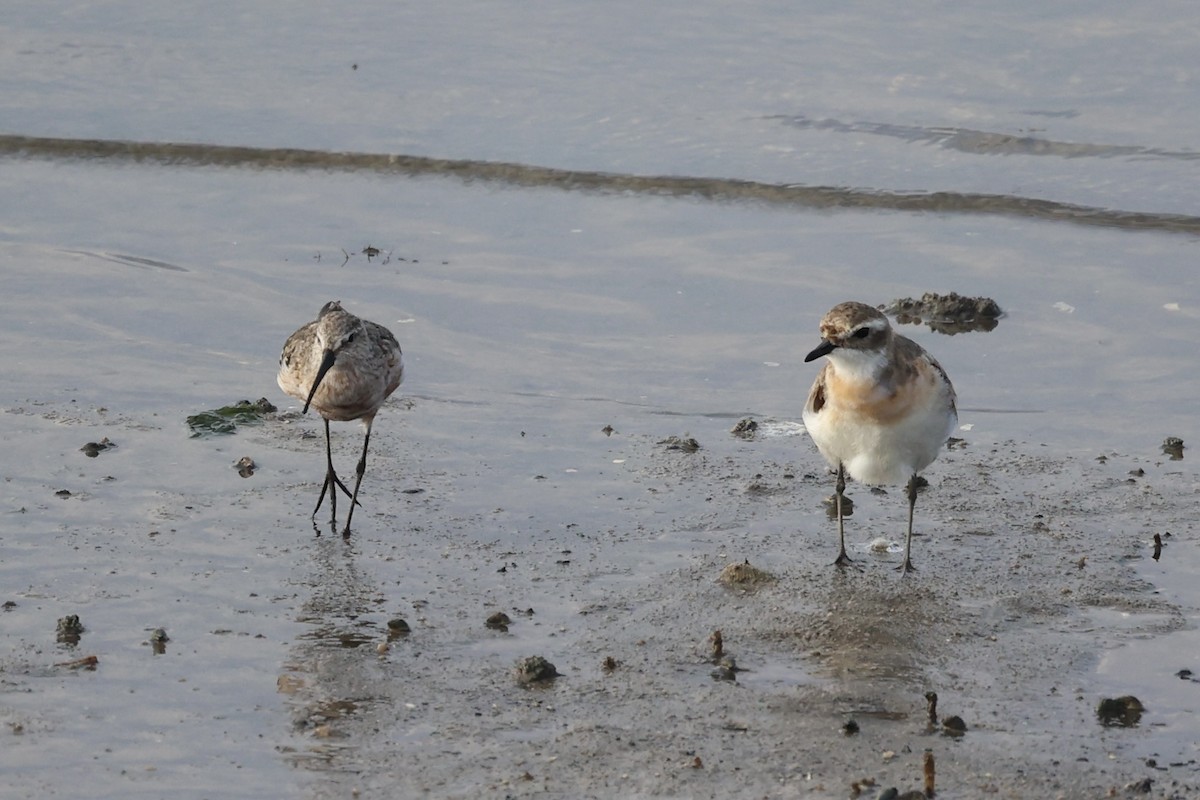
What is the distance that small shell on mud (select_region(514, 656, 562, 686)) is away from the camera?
20.8ft

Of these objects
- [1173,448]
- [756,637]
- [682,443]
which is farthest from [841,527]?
[1173,448]

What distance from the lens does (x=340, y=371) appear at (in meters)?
8.61

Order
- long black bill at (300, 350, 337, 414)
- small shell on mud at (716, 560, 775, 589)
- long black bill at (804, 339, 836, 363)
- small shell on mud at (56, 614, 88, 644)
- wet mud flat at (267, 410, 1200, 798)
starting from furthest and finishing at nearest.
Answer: long black bill at (300, 350, 337, 414)
long black bill at (804, 339, 836, 363)
small shell on mud at (716, 560, 775, 589)
small shell on mud at (56, 614, 88, 644)
wet mud flat at (267, 410, 1200, 798)

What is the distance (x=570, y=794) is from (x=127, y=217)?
9.32m

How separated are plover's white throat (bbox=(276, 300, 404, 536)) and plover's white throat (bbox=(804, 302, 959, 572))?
2437 mm

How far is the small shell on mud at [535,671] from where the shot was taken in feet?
20.8

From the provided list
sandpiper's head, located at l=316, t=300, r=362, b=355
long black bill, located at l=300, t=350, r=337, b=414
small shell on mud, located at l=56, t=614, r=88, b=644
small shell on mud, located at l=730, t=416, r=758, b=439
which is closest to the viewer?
small shell on mud, located at l=56, t=614, r=88, b=644

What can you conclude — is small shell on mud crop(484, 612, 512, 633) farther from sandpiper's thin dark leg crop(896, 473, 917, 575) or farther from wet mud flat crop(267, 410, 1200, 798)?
sandpiper's thin dark leg crop(896, 473, 917, 575)

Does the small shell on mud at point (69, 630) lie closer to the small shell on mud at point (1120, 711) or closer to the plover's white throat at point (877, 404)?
the plover's white throat at point (877, 404)

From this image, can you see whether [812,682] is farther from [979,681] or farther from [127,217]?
Answer: [127,217]

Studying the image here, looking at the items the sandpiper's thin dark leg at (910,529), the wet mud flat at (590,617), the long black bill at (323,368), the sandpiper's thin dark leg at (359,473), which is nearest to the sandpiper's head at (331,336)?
the long black bill at (323,368)

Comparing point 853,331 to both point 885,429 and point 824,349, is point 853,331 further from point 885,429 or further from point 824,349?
point 885,429

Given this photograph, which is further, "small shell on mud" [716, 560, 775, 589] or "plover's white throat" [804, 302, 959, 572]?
"plover's white throat" [804, 302, 959, 572]

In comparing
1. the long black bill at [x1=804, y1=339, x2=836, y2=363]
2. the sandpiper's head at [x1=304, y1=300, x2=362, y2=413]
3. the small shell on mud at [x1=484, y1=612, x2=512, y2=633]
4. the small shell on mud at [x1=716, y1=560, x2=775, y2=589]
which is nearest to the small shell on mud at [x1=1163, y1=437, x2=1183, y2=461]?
the long black bill at [x1=804, y1=339, x2=836, y2=363]
